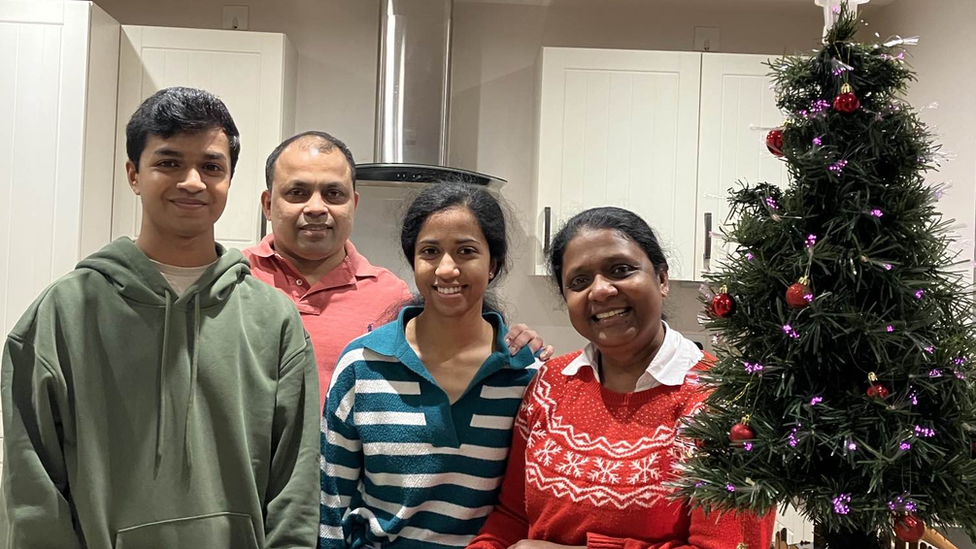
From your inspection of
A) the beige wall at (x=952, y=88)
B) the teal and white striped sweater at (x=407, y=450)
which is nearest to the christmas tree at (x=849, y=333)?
the teal and white striped sweater at (x=407, y=450)

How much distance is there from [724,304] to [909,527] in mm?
348

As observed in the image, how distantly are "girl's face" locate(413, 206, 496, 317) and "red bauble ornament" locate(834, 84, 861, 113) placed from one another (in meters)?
0.68

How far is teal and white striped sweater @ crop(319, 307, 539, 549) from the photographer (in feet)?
4.95

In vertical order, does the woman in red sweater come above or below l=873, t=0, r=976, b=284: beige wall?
below

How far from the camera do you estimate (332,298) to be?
Result: 1.97 metres

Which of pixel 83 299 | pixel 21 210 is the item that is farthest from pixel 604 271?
pixel 21 210

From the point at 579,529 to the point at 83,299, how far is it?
2.69 feet

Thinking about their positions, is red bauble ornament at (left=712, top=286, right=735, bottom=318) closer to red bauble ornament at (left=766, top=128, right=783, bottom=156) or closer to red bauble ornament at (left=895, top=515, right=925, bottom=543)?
red bauble ornament at (left=766, top=128, right=783, bottom=156)

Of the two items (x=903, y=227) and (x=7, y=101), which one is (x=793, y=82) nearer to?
(x=903, y=227)

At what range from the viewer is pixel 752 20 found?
3.51 metres

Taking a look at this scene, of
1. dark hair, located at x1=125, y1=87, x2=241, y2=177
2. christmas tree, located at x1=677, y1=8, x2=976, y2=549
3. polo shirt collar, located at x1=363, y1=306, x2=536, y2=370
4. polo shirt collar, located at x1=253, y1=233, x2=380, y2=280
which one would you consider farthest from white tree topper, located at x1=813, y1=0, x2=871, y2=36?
polo shirt collar, located at x1=253, y1=233, x2=380, y2=280

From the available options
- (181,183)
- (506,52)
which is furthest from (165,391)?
(506,52)

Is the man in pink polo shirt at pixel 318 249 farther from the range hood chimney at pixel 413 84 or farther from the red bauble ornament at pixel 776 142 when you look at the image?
the range hood chimney at pixel 413 84

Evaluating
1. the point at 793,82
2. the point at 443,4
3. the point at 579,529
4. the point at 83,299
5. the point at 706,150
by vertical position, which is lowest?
the point at 579,529
